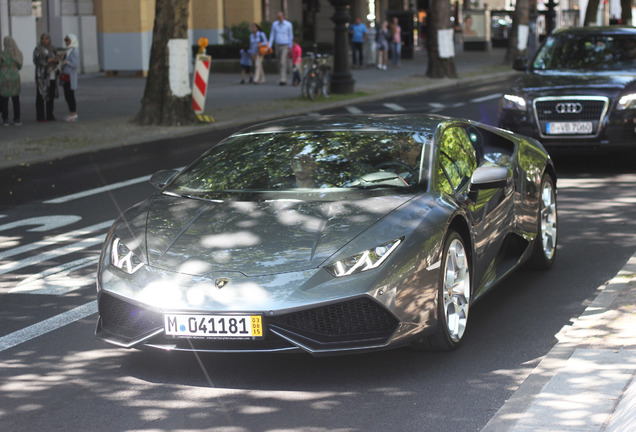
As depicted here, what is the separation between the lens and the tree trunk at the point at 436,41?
34875 mm

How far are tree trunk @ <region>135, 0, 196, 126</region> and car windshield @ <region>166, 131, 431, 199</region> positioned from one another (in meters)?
14.0

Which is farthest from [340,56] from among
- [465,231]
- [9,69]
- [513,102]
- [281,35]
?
[465,231]

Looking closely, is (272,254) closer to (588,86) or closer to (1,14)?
(588,86)

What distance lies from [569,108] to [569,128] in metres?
0.25

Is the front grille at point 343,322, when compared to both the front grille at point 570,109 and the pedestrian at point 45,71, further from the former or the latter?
the pedestrian at point 45,71

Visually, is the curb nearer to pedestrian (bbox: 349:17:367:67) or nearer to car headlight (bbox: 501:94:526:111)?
car headlight (bbox: 501:94:526:111)

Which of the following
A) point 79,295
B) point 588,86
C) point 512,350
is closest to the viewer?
point 512,350

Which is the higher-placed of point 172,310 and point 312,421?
point 172,310

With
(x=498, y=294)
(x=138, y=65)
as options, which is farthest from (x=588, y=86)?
(x=138, y=65)

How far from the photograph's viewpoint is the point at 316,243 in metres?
5.72

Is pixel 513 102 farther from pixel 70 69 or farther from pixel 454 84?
pixel 454 84

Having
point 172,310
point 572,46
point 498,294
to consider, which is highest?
point 572,46

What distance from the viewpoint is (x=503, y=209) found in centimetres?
725

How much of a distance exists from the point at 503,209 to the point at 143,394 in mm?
2824
